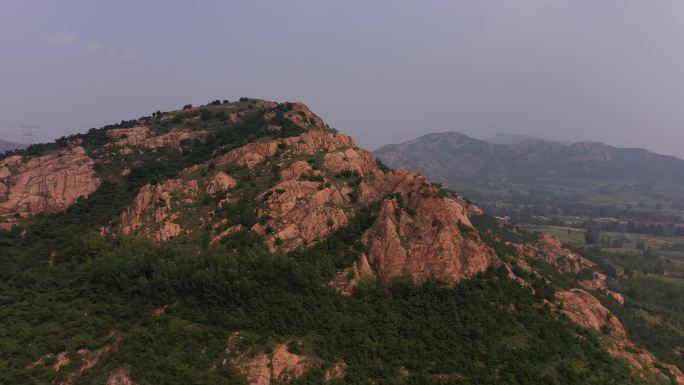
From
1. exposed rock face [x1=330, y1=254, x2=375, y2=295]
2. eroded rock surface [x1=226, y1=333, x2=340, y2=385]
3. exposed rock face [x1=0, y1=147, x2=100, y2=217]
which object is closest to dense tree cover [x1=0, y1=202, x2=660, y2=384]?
eroded rock surface [x1=226, y1=333, x2=340, y2=385]

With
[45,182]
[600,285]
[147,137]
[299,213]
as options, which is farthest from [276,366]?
[600,285]

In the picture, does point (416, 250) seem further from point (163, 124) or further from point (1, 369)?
point (163, 124)

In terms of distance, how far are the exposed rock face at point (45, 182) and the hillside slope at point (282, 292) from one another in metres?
0.38

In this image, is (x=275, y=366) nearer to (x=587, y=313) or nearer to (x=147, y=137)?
(x=587, y=313)

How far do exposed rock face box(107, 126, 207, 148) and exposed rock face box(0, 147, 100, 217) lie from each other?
26.6ft

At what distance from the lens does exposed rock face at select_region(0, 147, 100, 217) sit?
5553 cm

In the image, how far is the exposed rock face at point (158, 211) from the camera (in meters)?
45.4

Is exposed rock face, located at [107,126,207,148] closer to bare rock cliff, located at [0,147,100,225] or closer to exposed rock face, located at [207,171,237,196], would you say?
bare rock cliff, located at [0,147,100,225]

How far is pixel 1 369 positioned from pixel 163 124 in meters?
58.5

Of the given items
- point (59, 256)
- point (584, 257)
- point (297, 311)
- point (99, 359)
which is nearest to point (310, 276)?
point (297, 311)

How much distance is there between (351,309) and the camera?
122 feet

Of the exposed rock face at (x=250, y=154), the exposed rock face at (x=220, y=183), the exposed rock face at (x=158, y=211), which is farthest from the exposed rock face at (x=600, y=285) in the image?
the exposed rock face at (x=158, y=211)

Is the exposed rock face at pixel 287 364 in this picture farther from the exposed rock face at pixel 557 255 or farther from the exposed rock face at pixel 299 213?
the exposed rock face at pixel 557 255

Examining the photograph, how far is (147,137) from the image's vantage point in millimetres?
72812
